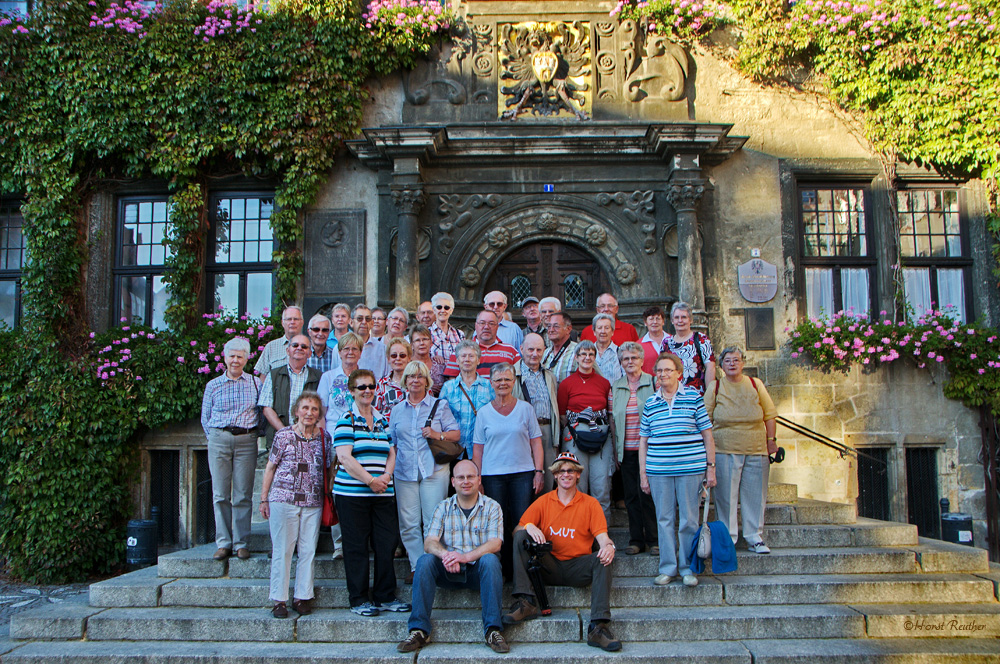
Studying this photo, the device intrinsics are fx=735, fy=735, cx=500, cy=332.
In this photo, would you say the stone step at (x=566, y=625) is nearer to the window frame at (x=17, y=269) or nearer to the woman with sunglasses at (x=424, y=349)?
the woman with sunglasses at (x=424, y=349)

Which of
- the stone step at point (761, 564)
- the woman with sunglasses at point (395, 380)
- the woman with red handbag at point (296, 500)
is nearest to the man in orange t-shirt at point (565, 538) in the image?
the stone step at point (761, 564)

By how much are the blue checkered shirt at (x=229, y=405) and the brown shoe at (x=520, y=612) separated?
2.84 metres

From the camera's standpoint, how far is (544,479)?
6.02 meters

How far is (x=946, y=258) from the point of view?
32.4ft

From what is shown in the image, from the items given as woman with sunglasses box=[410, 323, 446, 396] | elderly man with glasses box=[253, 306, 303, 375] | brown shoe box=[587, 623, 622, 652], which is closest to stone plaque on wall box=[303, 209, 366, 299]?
elderly man with glasses box=[253, 306, 303, 375]

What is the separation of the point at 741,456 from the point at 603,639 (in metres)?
2.07

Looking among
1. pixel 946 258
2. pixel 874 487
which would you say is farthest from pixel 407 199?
pixel 946 258

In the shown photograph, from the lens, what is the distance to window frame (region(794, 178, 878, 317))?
9.81 m

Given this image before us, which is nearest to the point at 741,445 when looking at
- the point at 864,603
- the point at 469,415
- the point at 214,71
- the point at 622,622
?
the point at 864,603

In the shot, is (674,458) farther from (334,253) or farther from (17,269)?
(17,269)

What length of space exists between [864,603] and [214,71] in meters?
9.33

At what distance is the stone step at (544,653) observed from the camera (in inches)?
198

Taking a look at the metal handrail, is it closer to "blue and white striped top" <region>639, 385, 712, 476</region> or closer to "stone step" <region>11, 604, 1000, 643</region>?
"stone step" <region>11, 604, 1000, 643</region>

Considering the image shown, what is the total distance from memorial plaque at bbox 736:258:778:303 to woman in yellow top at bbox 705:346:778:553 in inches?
133
